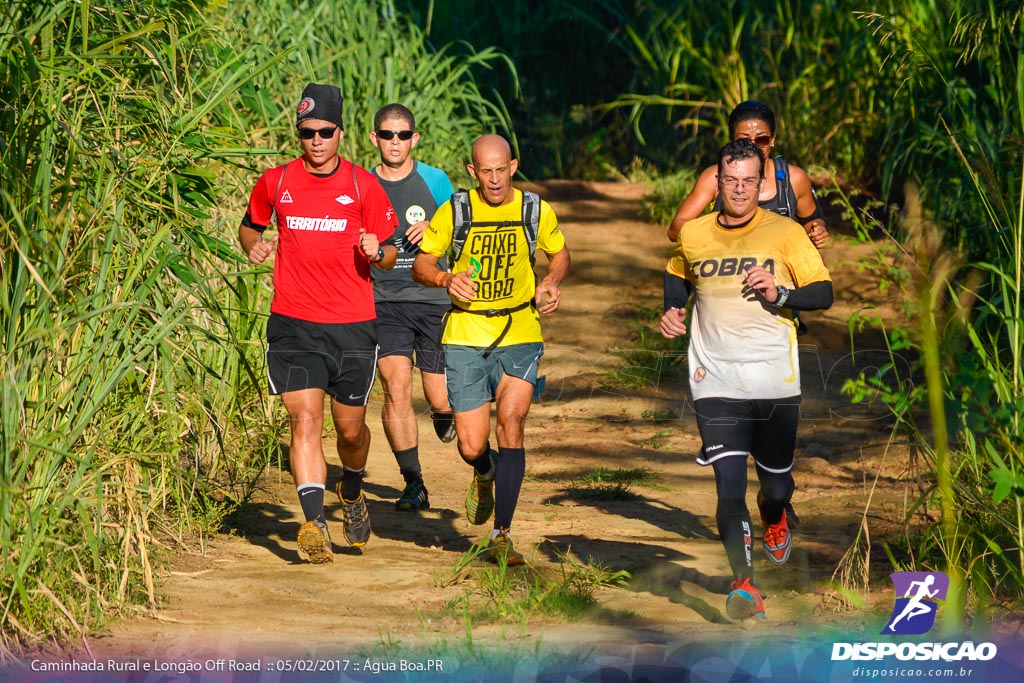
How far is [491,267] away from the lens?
637 cm

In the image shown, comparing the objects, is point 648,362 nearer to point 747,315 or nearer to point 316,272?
point 316,272

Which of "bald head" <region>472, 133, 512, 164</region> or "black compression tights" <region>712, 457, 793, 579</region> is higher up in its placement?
"bald head" <region>472, 133, 512, 164</region>

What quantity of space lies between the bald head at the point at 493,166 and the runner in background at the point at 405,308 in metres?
1.34

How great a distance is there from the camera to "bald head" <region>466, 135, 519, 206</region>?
624 cm

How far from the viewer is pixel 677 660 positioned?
5.09 m

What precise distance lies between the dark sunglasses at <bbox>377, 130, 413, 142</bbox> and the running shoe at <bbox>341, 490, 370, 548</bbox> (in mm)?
2131

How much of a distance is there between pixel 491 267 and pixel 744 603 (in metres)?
1.98

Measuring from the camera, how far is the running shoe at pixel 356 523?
6.68 meters

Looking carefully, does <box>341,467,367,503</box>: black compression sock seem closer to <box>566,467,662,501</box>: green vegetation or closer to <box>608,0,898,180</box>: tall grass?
<box>566,467,662,501</box>: green vegetation

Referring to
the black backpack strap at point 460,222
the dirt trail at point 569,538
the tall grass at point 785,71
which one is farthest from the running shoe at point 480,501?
the tall grass at point 785,71

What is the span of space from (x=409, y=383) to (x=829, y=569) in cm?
267

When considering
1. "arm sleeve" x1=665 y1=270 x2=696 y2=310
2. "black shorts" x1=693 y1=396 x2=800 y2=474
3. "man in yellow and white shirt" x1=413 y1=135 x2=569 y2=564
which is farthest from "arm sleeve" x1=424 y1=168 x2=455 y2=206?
"black shorts" x1=693 y1=396 x2=800 y2=474

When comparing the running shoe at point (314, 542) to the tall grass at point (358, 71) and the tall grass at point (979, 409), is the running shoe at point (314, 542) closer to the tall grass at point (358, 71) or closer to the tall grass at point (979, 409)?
the tall grass at point (979, 409)

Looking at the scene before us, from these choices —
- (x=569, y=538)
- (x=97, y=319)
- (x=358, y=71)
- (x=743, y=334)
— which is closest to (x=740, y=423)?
(x=743, y=334)
